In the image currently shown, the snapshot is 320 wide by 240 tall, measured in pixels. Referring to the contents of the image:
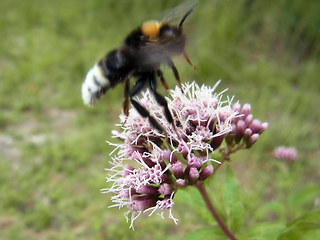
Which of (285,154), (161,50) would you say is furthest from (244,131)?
(285,154)

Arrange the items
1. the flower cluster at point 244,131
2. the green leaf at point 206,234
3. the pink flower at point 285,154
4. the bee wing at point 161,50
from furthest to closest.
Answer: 1. the pink flower at point 285,154
2. the flower cluster at point 244,131
3. the green leaf at point 206,234
4. the bee wing at point 161,50

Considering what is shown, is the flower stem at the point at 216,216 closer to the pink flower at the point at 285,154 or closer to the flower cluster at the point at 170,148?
the flower cluster at the point at 170,148

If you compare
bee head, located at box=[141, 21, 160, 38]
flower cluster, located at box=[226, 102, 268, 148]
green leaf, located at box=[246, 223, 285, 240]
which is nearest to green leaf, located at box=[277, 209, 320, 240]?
green leaf, located at box=[246, 223, 285, 240]

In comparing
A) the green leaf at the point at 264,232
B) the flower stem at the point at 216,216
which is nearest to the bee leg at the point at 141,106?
the flower stem at the point at 216,216

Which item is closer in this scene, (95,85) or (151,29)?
(151,29)

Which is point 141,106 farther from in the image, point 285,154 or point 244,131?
point 285,154
